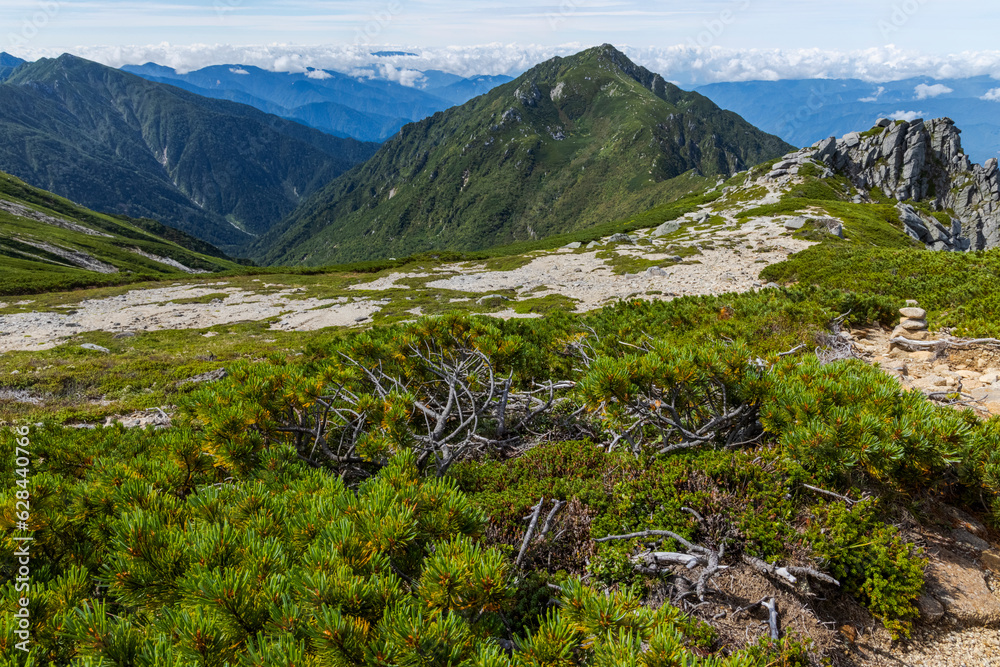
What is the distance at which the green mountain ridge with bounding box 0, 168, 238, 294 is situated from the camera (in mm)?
60269

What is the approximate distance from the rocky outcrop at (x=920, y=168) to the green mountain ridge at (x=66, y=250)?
12732cm

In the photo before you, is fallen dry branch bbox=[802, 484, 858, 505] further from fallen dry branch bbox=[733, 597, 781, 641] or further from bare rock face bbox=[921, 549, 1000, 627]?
fallen dry branch bbox=[733, 597, 781, 641]

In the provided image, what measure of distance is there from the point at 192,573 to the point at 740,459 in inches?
172

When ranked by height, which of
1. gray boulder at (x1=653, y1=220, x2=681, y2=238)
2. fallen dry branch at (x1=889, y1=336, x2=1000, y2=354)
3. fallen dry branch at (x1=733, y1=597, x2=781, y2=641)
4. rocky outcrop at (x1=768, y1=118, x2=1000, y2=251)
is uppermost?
→ rocky outcrop at (x1=768, y1=118, x2=1000, y2=251)

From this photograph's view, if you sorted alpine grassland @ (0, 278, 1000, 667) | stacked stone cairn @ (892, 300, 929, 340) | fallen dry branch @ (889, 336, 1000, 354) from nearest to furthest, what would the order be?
1. alpine grassland @ (0, 278, 1000, 667)
2. fallen dry branch @ (889, 336, 1000, 354)
3. stacked stone cairn @ (892, 300, 929, 340)

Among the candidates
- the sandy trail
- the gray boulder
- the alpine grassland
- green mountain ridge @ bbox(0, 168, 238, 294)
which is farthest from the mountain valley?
green mountain ridge @ bbox(0, 168, 238, 294)

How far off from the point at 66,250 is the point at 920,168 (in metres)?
196

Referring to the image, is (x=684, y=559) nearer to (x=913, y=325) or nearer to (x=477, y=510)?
(x=477, y=510)

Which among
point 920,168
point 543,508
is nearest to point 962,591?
point 543,508

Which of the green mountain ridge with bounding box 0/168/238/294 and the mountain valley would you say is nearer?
the mountain valley

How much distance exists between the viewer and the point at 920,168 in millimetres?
101938

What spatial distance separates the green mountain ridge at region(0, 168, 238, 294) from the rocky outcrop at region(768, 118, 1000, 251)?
127 metres

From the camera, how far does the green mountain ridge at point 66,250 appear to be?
60.3 meters

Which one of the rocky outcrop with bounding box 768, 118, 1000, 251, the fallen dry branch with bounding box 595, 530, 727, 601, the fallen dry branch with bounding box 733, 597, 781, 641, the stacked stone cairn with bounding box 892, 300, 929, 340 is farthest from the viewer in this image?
the rocky outcrop with bounding box 768, 118, 1000, 251
